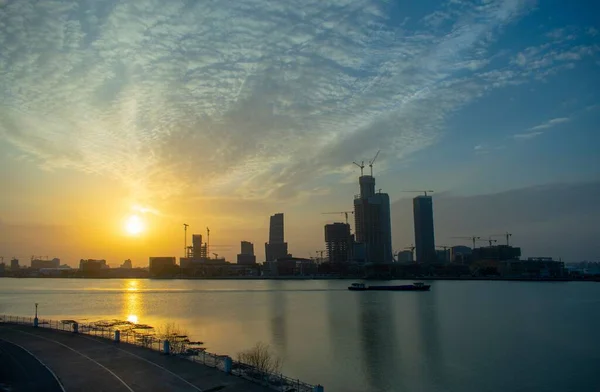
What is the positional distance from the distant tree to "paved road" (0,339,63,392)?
17.4m

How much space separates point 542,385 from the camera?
170 feet

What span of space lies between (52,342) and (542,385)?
5627 centimetres

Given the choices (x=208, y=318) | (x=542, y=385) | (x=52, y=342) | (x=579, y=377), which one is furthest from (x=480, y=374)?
(x=208, y=318)

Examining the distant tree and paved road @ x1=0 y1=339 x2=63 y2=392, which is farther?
the distant tree

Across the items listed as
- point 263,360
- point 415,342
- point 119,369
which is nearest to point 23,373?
point 119,369

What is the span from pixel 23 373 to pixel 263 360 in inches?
938

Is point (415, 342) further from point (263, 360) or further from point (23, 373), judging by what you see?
Answer: point (23, 373)

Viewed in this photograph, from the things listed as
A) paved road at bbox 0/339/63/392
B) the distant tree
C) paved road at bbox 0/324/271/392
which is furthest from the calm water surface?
paved road at bbox 0/339/63/392

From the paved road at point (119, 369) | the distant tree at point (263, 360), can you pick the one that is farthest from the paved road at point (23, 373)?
the distant tree at point (263, 360)

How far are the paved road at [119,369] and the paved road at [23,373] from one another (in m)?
0.78

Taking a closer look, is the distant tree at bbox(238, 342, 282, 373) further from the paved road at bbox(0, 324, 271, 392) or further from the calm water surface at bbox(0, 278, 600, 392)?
the paved road at bbox(0, 324, 271, 392)

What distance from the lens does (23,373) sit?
130 feet

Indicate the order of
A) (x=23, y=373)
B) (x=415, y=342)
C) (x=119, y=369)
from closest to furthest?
(x=23, y=373) < (x=119, y=369) < (x=415, y=342)

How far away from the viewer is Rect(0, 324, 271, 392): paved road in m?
36.0
